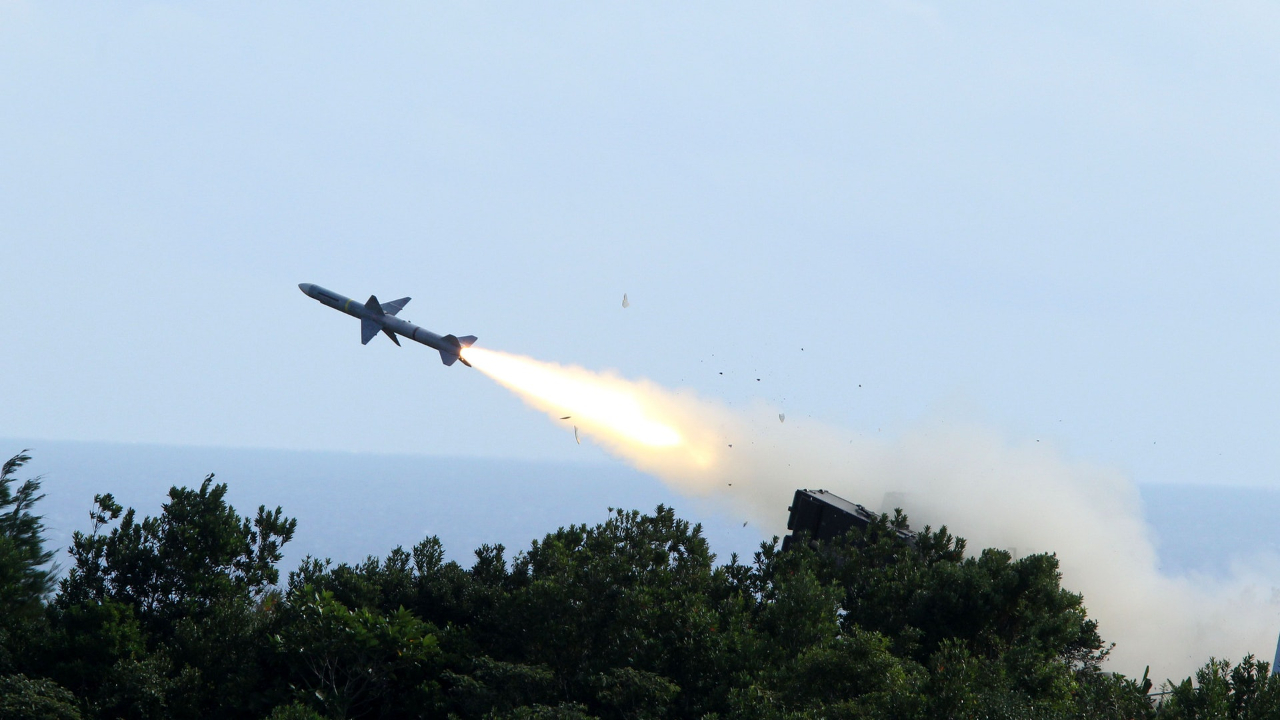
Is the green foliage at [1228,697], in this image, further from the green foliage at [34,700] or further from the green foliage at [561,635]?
the green foliage at [34,700]

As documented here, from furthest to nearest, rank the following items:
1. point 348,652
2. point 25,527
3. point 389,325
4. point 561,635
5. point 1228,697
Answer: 1. point 25,527
2. point 389,325
3. point 348,652
4. point 561,635
5. point 1228,697

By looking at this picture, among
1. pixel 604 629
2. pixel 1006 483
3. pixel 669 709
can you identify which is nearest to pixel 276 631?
pixel 604 629

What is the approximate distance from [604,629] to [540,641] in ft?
6.48

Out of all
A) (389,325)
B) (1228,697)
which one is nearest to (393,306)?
(389,325)

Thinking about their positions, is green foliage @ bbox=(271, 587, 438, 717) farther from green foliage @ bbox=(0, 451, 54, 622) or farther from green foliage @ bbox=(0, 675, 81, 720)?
green foliage @ bbox=(0, 451, 54, 622)

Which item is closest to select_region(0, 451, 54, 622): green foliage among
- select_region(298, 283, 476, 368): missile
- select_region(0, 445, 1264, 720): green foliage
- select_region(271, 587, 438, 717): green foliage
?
select_region(0, 445, 1264, 720): green foliage

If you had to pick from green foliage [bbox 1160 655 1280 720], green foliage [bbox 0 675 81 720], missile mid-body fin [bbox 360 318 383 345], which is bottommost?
green foliage [bbox 0 675 81 720]

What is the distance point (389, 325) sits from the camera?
141 ft

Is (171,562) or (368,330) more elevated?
(368,330)

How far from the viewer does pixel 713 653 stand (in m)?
28.5

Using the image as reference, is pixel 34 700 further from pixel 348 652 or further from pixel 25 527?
pixel 25 527

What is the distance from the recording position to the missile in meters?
42.0

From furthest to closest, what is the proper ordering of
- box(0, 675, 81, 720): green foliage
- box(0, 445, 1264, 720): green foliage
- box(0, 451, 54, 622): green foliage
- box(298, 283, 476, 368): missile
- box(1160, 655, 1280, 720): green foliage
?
box(0, 451, 54, 622): green foliage → box(298, 283, 476, 368): missile → box(0, 675, 81, 720): green foliage → box(0, 445, 1264, 720): green foliage → box(1160, 655, 1280, 720): green foliage

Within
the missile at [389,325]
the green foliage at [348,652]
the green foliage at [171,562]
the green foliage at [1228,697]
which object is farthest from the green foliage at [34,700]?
the green foliage at [1228,697]
